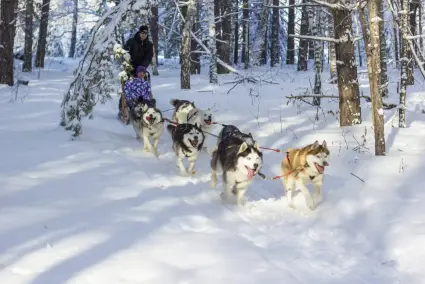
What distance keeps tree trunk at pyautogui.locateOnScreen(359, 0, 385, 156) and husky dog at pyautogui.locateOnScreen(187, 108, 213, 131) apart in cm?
322

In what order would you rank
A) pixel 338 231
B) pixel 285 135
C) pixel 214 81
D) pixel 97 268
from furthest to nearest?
pixel 214 81, pixel 285 135, pixel 338 231, pixel 97 268

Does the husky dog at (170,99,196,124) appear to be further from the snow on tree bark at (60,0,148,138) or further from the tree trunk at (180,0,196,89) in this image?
the tree trunk at (180,0,196,89)

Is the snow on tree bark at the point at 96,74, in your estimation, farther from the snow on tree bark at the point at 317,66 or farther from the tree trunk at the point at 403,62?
the snow on tree bark at the point at 317,66

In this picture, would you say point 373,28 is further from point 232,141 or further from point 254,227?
point 254,227

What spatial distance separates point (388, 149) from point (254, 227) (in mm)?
3366

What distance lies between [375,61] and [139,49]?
5347 millimetres

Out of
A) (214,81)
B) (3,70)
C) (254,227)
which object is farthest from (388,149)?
(3,70)

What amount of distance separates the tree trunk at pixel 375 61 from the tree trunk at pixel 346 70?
1.65m

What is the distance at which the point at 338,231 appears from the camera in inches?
208

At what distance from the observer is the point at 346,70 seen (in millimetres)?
8859

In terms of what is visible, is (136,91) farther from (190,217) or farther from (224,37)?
(224,37)

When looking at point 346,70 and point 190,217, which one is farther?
point 346,70

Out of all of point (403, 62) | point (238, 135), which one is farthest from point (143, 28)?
point (403, 62)

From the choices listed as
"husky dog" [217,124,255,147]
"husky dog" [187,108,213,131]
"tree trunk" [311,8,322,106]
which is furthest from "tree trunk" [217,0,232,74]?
"husky dog" [217,124,255,147]
